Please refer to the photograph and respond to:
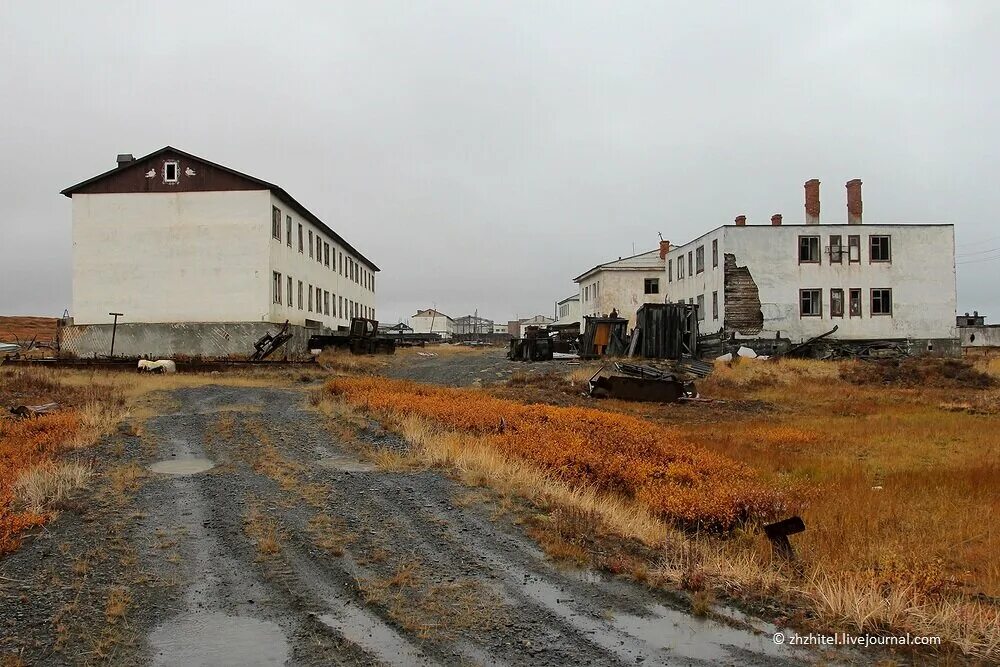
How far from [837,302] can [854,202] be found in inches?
213

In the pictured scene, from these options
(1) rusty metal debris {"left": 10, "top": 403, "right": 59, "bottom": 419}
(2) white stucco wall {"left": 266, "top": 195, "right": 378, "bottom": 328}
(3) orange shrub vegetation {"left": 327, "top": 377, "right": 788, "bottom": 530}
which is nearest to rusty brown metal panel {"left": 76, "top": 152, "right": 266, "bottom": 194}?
(2) white stucco wall {"left": 266, "top": 195, "right": 378, "bottom": 328}

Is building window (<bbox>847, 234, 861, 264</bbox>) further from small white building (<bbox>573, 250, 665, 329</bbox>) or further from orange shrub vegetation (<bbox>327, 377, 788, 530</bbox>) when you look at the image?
orange shrub vegetation (<bbox>327, 377, 788, 530</bbox>)

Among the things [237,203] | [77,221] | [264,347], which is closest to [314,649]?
[264,347]

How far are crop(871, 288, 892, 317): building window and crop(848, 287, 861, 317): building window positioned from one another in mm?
752

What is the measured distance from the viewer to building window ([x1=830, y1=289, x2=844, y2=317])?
3759cm

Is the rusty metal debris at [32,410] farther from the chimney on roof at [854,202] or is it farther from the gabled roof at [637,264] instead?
the gabled roof at [637,264]

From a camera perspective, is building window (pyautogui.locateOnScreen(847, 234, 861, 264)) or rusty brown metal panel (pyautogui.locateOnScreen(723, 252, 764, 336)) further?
building window (pyautogui.locateOnScreen(847, 234, 861, 264))

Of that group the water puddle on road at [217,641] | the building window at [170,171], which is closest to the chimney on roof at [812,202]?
the building window at [170,171]

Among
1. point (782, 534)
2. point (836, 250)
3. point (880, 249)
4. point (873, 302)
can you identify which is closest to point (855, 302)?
point (873, 302)

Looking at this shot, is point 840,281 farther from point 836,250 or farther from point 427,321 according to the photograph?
point 427,321

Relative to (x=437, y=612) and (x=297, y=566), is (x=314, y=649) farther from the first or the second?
(x=297, y=566)

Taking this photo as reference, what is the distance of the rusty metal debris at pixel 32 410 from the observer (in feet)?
45.0

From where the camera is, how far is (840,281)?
37.8 metres

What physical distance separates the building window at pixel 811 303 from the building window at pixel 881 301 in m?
2.80
